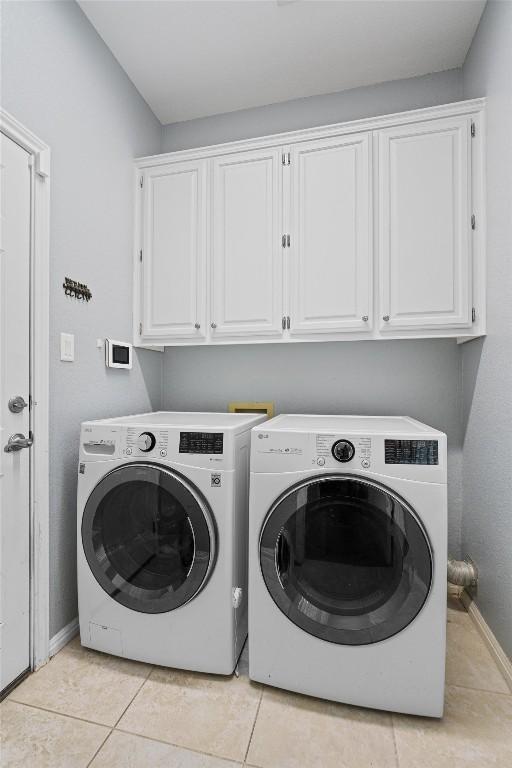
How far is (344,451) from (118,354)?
4.20 feet

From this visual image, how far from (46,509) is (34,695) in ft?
2.03

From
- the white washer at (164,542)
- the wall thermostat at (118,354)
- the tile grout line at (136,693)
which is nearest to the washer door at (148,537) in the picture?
the white washer at (164,542)

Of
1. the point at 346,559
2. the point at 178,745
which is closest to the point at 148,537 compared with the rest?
the point at 178,745

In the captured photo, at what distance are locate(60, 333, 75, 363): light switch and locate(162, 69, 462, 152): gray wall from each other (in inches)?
61.4

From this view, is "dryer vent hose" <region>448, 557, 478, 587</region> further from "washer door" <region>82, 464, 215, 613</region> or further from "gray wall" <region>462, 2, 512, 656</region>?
"washer door" <region>82, 464, 215, 613</region>

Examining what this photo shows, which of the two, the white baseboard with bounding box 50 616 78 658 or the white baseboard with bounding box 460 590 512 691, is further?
the white baseboard with bounding box 50 616 78 658

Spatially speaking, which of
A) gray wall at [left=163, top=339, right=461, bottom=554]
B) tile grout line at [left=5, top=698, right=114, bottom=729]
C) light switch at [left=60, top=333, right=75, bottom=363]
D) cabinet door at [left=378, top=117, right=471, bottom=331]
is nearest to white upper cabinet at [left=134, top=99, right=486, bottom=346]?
cabinet door at [left=378, top=117, right=471, bottom=331]

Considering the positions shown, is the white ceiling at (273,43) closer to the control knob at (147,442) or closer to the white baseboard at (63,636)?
the control knob at (147,442)

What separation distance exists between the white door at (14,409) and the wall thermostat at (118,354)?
1.60 feet

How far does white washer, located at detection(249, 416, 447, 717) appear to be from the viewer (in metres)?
1.25

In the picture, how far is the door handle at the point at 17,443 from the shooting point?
1364 millimetres

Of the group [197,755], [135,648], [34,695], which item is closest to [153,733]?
[197,755]

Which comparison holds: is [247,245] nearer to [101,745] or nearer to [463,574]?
[463,574]

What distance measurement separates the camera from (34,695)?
134cm
